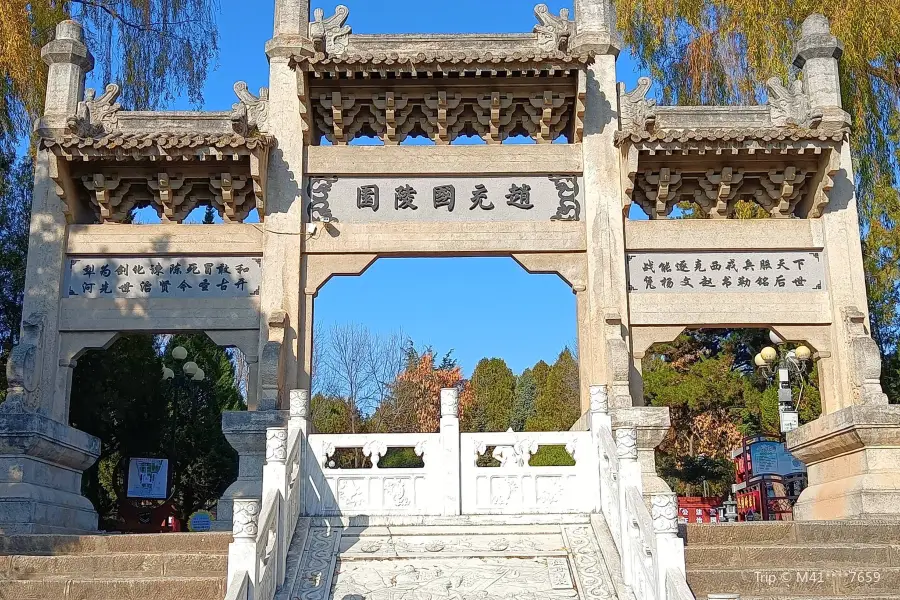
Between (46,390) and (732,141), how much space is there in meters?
7.13

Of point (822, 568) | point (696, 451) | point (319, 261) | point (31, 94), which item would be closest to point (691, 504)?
point (696, 451)

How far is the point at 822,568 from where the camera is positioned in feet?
20.3

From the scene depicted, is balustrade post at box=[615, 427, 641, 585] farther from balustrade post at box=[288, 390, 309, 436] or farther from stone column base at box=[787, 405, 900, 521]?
stone column base at box=[787, 405, 900, 521]

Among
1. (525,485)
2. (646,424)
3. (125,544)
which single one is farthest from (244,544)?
(646,424)

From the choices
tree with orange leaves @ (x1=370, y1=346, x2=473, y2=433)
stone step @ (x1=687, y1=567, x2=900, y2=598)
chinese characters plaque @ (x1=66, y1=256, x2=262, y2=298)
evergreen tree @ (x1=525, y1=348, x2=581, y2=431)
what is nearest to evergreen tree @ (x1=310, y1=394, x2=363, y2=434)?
tree with orange leaves @ (x1=370, y1=346, x2=473, y2=433)

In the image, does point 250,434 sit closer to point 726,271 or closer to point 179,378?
point 726,271

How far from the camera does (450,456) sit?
24.8ft

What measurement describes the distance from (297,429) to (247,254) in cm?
285

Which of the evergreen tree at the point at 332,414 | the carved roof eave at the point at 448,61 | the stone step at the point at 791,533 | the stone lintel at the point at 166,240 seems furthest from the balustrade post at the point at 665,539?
the evergreen tree at the point at 332,414

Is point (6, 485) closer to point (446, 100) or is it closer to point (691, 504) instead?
point (446, 100)

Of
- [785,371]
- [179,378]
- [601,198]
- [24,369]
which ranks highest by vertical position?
[601,198]

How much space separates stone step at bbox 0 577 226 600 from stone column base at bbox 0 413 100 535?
2185mm

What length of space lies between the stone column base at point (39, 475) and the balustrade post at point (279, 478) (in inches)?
112

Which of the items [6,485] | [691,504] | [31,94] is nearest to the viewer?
[6,485]
